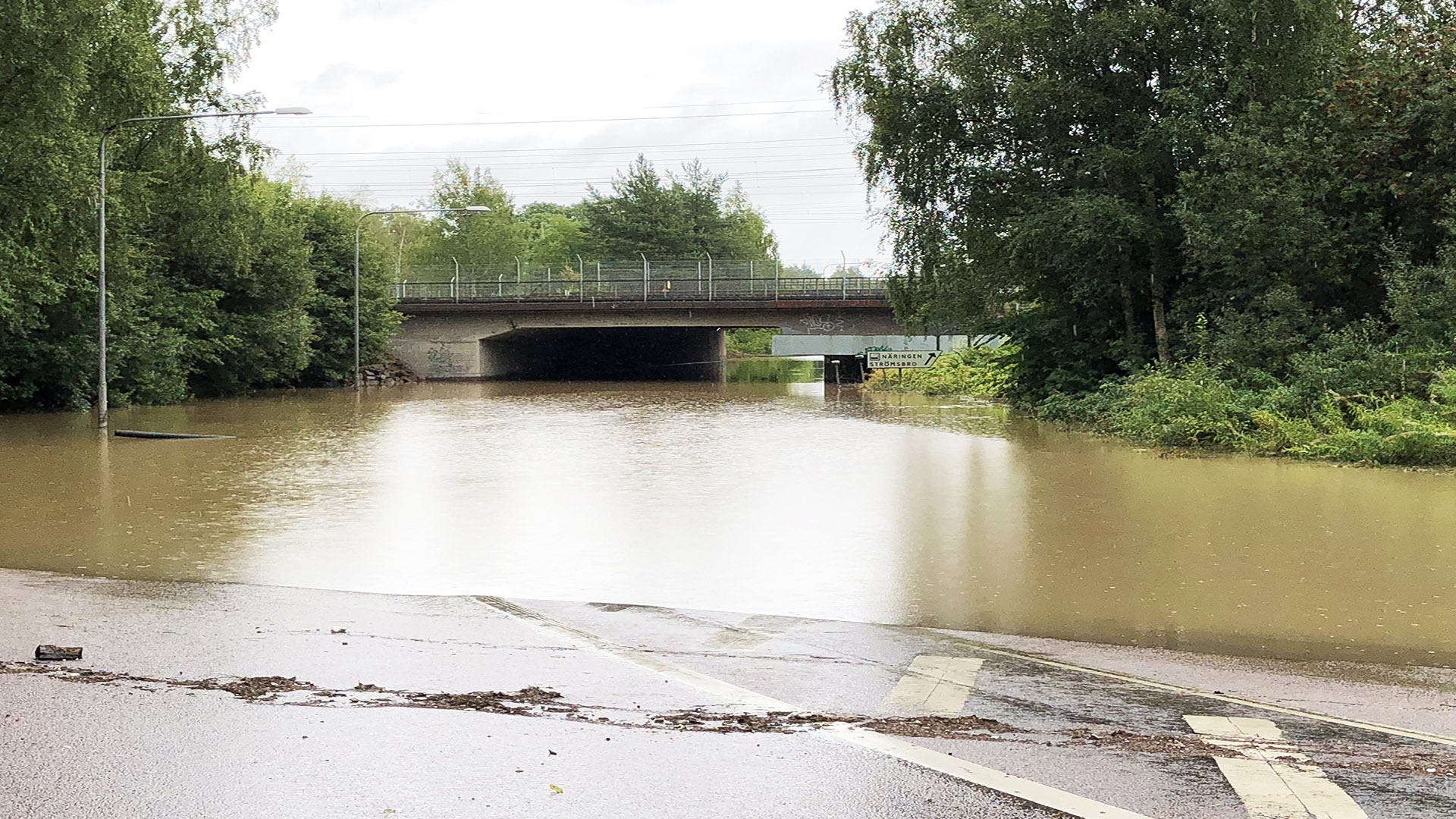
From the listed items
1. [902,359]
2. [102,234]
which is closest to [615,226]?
[902,359]

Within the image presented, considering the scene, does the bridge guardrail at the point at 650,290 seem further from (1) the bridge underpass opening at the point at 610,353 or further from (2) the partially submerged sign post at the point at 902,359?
(1) the bridge underpass opening at the point at 610,353

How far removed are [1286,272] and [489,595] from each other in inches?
833

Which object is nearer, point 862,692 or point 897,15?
point 862,692

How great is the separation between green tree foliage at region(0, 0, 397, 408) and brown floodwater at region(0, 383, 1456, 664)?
5124mm

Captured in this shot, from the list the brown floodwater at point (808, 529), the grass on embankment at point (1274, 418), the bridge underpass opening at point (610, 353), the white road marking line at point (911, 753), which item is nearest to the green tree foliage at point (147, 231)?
the brown floodwater at point (808, 529)

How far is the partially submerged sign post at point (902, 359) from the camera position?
55500mm

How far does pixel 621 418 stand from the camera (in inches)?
1353

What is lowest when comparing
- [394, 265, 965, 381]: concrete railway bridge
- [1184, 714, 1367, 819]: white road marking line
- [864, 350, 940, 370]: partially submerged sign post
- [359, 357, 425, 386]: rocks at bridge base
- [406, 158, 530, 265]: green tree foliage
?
[1184, 714, 1367, 819]: white road marking line

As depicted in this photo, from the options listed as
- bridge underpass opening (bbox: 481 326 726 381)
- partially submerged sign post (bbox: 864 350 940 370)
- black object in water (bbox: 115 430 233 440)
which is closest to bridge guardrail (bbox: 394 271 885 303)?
partially submerged sign post (bbox: 864 350 940 370)

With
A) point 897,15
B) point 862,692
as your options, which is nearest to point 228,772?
point 862,692

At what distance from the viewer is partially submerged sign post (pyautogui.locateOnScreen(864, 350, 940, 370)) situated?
55.5 m

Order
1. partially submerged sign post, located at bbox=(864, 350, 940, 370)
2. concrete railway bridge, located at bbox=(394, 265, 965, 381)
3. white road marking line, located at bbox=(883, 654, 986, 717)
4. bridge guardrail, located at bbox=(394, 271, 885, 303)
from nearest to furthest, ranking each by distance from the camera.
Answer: white road marking line, located at bbox=(883, 654, 986, 717) < partially submerged sign post, located at bbox=(864, 350, 940, 370) < bridge guardrail, located at bbox=(394, 271, 885, 303) < concrete railway bridge, located at bbox=(394, 265, 965, 381)

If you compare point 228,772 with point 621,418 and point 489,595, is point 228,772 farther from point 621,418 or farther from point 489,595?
point 621,418

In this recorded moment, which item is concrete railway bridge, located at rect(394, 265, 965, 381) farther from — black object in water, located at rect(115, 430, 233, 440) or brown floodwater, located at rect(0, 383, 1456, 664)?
black object in water, located at rect(115, 430, 233, 440)
